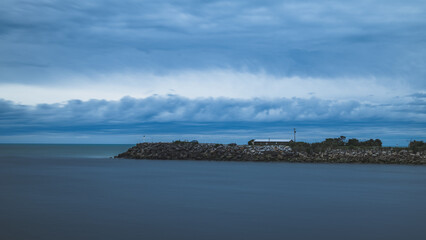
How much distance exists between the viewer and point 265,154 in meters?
48.6

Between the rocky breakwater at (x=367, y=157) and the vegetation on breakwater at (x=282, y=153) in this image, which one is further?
the vegetation on breakwater at (x=282, y=153)

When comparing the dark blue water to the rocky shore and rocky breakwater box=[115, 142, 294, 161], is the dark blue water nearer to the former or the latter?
the rocky shore

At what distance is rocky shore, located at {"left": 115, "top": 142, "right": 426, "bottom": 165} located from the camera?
4309 cm

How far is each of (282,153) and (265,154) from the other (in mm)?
1924

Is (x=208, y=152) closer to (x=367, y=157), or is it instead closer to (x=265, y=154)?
(x=265, y=154)

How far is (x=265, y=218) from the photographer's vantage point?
13320 millimetres

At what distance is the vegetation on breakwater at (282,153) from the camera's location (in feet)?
142

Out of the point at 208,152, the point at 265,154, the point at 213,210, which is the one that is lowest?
the point at 213,210

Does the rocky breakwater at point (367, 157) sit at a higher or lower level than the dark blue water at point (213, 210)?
higher

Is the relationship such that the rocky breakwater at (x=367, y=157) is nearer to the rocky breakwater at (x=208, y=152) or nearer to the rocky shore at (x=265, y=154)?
the rocky shore at (x=265, y=154)

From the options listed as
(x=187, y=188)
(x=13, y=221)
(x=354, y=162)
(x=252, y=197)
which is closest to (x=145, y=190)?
(x=187, y=188)

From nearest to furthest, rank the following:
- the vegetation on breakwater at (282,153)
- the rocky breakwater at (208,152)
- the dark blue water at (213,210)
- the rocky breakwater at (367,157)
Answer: the dark blue water at (213,210)
the rocky breakwater at (367,157)
the vegetation on breakwater at (282,153)
the rocky breakwater at (208,152)

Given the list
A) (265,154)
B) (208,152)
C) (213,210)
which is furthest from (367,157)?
(213,210)

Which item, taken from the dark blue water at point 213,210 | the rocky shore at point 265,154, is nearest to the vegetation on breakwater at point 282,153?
the rocky shore at point 265,154
